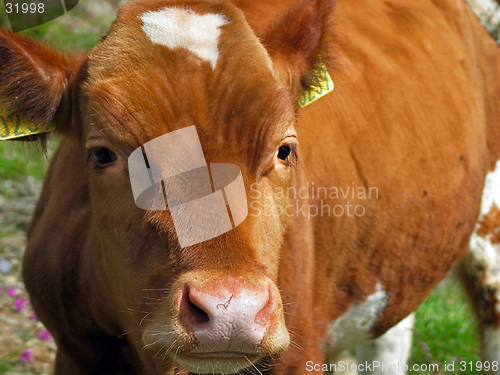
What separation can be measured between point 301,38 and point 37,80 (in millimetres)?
1212

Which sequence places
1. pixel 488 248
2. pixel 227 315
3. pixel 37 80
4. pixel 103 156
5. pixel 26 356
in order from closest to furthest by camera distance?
pixel 227 315, pixel 103 156, pixel 37 80, pixel 26 356, pixel 488 248

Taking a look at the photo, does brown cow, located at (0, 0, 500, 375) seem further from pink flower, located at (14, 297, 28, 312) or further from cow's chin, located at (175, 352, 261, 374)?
pink flower, located at (14, 297, 28, 312)

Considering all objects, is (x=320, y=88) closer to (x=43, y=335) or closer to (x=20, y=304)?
(x=43, y=335)

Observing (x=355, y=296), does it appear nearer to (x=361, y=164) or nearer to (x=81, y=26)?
(x=361, y=164)

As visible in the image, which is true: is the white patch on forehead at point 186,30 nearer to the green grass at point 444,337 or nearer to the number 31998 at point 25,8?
the green grass at point 444,337

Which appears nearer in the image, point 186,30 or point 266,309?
point 266,309

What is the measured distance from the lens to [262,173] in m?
2.47

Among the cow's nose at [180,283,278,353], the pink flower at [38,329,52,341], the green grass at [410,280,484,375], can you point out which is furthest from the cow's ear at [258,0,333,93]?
the pink flower at [38,329,52,341]

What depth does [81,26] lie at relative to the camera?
9180mm

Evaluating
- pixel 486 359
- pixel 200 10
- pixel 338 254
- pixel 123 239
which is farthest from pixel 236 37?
pixel 486 359

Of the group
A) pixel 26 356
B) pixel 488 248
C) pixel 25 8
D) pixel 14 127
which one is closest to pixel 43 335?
pixel 26 356

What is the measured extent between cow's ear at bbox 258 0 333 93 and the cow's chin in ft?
4.38

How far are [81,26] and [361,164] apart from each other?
669cm

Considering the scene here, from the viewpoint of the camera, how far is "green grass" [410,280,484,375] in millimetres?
5383
